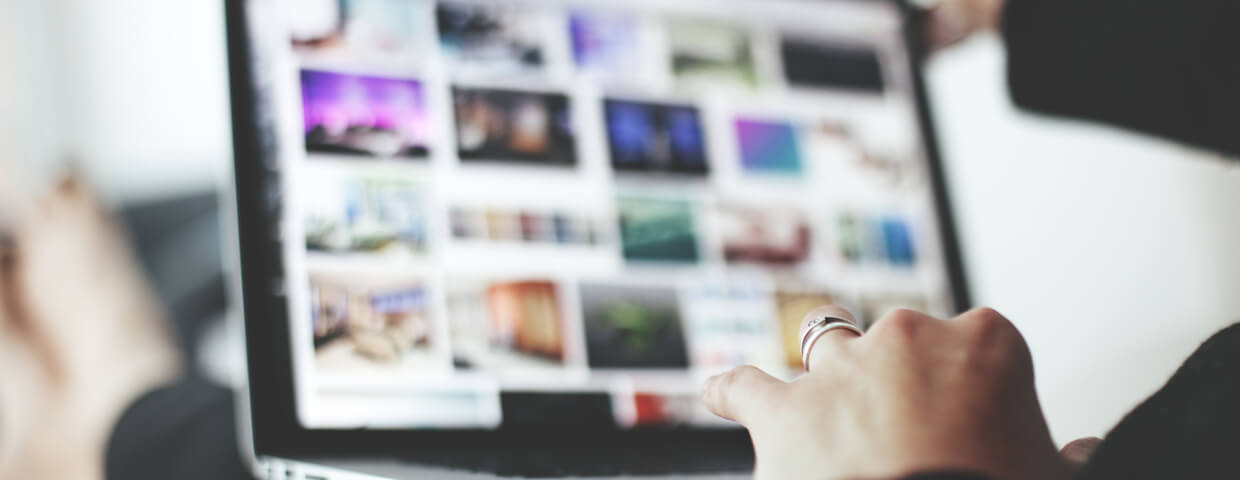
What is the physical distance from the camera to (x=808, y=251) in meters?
0.55

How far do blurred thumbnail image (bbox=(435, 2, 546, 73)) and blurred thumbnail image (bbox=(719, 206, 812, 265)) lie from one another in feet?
0.51

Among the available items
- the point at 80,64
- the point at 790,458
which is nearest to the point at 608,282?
the point at 790,458

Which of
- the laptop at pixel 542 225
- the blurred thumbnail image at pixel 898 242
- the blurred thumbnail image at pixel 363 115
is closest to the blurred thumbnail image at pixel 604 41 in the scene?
the laptop at pixel 542 225

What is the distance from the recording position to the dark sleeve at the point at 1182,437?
0.25 m

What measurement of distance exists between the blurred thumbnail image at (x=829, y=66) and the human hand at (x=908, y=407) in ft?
1.07

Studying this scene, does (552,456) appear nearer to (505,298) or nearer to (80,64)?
(505,298)

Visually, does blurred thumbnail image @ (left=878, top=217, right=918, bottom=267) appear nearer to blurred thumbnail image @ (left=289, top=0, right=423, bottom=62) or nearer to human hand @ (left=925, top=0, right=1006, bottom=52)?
human hand @ (left=925, top=0, right=1006, bottom=52)

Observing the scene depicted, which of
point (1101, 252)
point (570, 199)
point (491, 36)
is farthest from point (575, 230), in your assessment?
point (1101, 252)

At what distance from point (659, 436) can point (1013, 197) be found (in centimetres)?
50

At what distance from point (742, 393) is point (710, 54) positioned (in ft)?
1.03

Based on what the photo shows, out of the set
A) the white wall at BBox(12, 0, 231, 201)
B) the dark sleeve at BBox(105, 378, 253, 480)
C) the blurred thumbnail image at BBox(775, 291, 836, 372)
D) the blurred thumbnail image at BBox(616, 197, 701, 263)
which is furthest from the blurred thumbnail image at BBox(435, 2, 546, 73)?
the white wall at BBox(12, 0, 231, 201)

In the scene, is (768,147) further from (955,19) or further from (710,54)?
(955,19)

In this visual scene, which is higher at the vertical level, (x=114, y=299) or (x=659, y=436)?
(x=114, y=299)

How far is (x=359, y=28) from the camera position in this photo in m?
0.47
